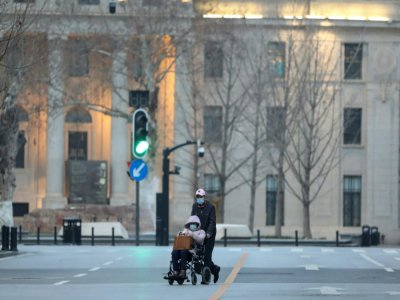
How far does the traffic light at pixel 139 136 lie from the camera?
3603 centimetres

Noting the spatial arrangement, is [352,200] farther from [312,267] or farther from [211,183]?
[312,267]

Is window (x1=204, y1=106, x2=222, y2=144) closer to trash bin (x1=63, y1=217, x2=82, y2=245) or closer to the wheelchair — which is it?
trash bin (x1=63, y1=217, x2=82, y2=245)

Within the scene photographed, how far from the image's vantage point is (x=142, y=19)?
73188 millimetres

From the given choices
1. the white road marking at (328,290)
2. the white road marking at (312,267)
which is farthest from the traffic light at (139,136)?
the white road marking at (328,290)

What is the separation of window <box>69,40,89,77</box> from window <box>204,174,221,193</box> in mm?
13827

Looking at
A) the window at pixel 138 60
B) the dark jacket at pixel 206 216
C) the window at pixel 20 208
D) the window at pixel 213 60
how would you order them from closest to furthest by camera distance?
the dark jacket at pixel 206 216 < the window at pixel 138 60 < the window at pixel 213 60 < the window at pixel 20 208

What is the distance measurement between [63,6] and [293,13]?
15.0m

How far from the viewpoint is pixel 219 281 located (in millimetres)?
28047

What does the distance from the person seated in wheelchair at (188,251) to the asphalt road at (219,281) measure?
303mm

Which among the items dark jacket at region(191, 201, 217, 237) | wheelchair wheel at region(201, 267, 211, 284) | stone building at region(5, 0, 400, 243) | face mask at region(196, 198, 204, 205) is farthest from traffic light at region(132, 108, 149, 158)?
stone building at region(5, 0, 400, 243)

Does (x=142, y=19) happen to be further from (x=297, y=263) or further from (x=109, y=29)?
(x=297, y=263)

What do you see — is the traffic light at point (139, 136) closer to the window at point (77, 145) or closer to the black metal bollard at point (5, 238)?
the black metal bollard at point (5, 238)

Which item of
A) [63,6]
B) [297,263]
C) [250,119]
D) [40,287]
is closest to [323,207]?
[250,119]

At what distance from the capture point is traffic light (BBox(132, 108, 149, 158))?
3603 centimetres
